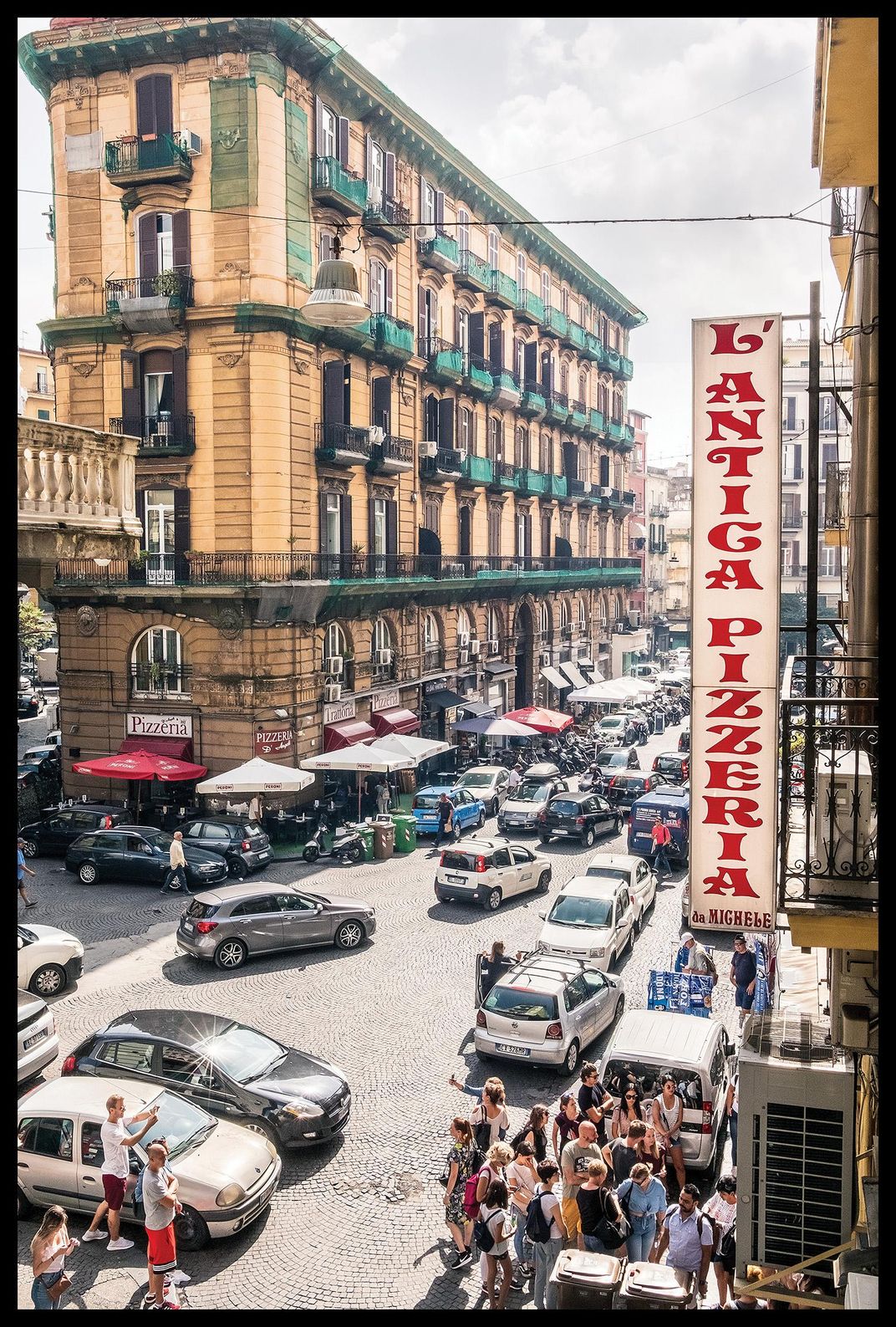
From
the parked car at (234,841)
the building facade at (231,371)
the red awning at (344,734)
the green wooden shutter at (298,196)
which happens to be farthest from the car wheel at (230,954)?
the green wooden shutter at (298,196)

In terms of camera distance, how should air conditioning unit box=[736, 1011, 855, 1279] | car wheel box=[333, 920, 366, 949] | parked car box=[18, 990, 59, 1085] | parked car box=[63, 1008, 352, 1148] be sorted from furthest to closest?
car wheel box=[333, 920, 366, 949] → parked car box=[18, 990, 59, 1085] → parked car box=[63, 1008, 352, 1148] → air conditioning unit box=[736, 1011, 855, 1279]

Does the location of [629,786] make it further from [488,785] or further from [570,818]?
[570,818]

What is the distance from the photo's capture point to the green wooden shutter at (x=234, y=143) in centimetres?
2706

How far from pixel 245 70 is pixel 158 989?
2294 centimetres

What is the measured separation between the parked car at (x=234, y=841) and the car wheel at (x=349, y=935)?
5.53m

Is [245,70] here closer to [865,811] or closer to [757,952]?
[757,952]

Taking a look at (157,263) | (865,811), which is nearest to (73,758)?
(157,263)

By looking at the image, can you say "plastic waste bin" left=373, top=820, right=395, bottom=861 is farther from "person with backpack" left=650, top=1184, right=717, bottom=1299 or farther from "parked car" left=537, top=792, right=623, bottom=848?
"person with backpack" left=650, top=1184, right=717, bottom=1299

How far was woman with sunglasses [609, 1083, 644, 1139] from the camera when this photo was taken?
10.8m

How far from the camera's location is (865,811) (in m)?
6.06

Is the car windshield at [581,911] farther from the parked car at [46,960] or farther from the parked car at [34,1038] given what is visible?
the parked car at [34,1038]

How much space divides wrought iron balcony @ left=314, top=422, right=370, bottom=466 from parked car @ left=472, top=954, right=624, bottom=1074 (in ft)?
61.7

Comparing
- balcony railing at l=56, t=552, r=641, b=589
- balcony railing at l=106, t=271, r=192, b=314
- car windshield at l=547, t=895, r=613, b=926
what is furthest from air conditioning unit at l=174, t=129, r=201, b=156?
car windshield at l=547, t=895, r=613, b=926
